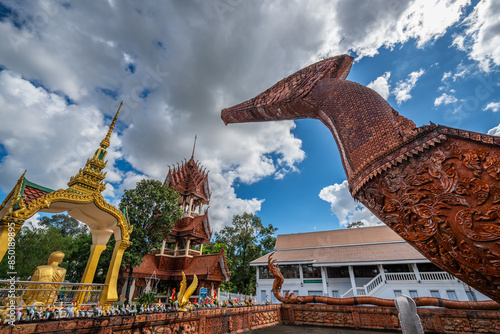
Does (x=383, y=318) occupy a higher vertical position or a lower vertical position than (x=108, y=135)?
lower

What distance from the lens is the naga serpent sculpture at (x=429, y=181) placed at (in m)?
1.82

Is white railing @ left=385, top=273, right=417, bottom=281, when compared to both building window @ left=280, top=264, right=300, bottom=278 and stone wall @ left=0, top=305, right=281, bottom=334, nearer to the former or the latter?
building window @ left=280, top=264, right=300, bottom=278

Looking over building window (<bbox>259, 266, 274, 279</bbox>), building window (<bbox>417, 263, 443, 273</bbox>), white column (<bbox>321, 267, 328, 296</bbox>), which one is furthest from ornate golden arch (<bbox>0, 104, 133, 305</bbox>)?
building window (<bbox>417, 263, 443, 273</bbox>)

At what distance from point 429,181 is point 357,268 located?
1851 centimetres

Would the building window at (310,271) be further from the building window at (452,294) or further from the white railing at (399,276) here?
the building window at (452,294)

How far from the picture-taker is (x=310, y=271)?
18203 millimetres

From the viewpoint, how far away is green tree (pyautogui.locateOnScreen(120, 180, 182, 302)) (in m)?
12.1

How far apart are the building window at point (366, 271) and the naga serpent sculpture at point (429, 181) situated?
1738cm

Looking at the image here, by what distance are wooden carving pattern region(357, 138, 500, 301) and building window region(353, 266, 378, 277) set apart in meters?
17.4

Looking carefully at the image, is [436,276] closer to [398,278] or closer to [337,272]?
[398,278]

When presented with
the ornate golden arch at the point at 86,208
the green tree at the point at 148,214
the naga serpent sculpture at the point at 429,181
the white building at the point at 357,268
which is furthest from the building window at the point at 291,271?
the naga serpent sculpture at the point at 429,181

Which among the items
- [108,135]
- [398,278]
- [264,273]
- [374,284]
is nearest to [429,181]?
[108,135]

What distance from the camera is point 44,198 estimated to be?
198 inches

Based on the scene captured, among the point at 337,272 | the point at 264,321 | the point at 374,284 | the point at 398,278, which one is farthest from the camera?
the point at 337,272
